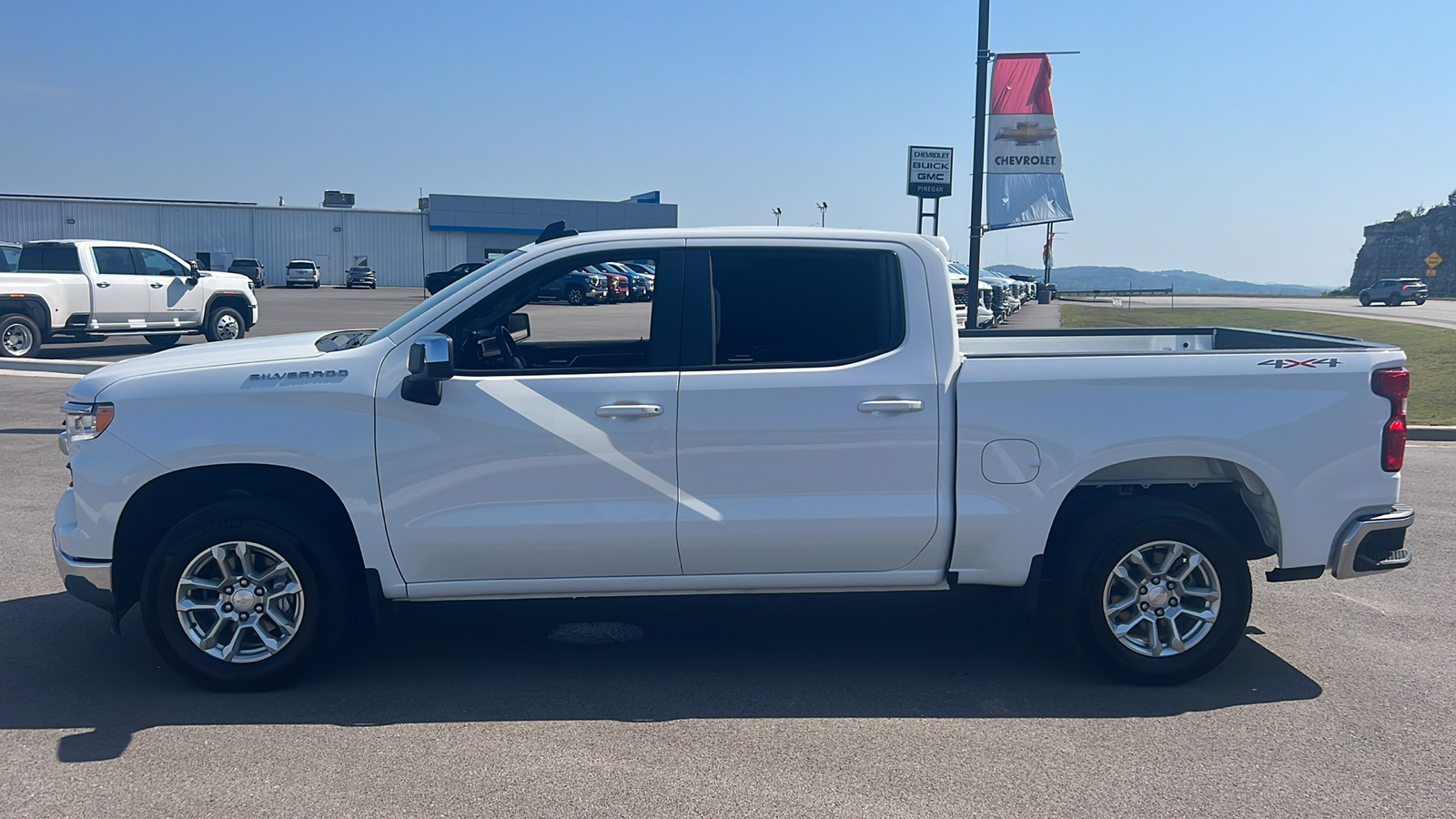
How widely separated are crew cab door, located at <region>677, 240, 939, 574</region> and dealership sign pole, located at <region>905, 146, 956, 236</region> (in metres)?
16.6

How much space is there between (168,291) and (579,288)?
1840 centimetres

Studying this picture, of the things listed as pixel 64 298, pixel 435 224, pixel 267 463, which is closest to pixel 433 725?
pixel 267 463

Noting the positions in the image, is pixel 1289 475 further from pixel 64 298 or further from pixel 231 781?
pixel 64 298

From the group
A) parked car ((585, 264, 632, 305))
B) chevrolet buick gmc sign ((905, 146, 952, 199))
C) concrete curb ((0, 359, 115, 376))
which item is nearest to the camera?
parked car ((585, 264, 632, 305))

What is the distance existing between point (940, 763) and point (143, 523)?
11.3 ft

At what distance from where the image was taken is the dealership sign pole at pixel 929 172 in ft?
68.2

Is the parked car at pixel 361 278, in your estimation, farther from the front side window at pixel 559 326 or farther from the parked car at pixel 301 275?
the front side window at pixel 559 326

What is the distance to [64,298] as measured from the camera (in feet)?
63.2

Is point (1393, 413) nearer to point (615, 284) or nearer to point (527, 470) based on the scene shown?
point (615, 284)

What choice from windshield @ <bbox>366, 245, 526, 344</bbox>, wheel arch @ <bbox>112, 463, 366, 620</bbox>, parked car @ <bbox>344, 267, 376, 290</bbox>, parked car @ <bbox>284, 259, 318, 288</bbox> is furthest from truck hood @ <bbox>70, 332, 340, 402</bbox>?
parked car @ <bbox>344, 267, 376, 290</bbox>

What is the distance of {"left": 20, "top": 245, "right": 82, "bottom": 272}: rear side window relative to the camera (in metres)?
19.3

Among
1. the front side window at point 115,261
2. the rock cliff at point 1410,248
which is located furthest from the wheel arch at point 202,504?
the rock cliff at point 1410,248

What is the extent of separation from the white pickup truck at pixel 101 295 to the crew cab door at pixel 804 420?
18246 millimetres

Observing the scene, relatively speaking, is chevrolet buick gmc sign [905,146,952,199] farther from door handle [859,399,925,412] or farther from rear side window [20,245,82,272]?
door handle [859,399,925,412]
